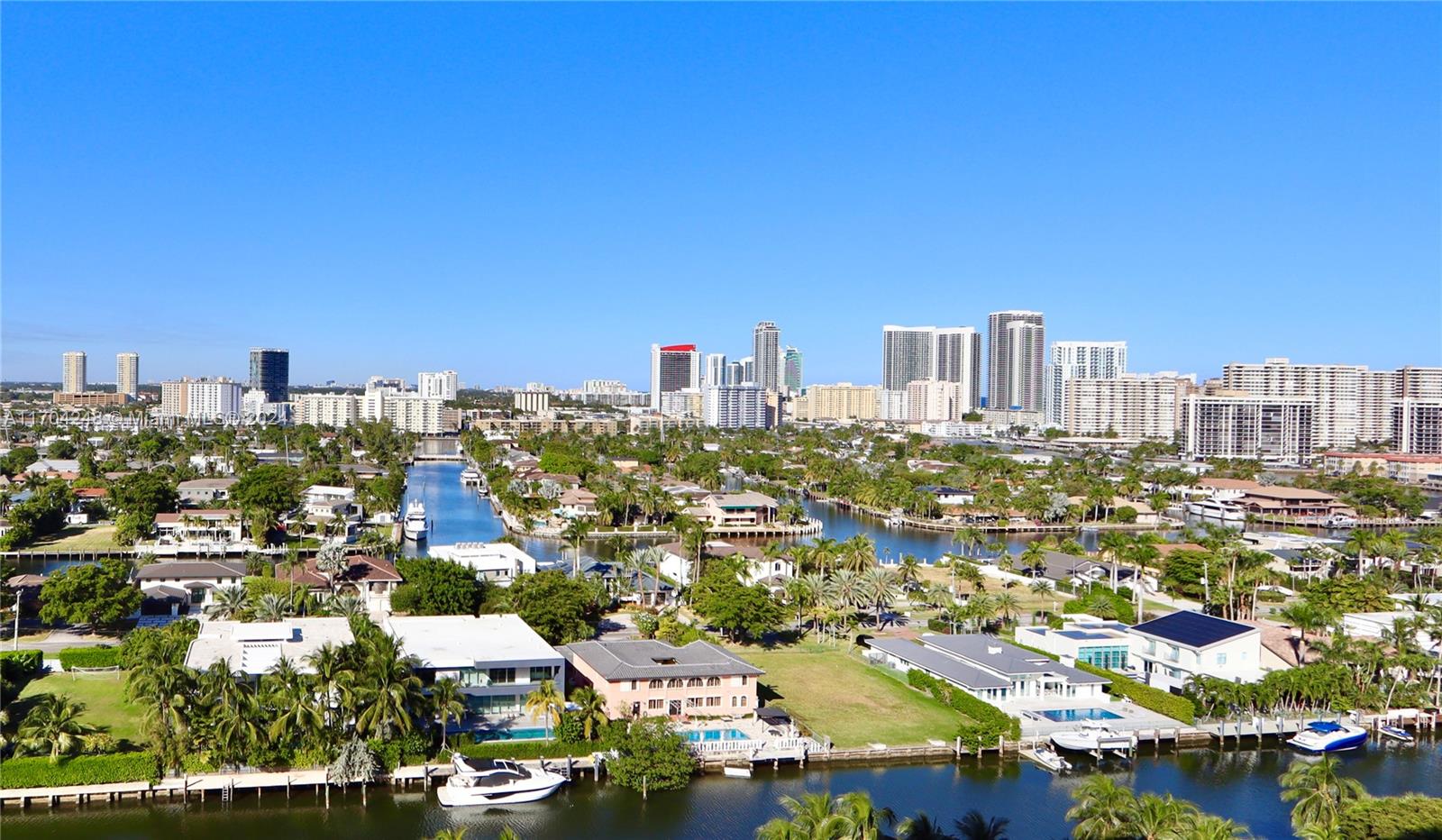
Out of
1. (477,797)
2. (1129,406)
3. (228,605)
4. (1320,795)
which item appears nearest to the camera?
(1320,795)

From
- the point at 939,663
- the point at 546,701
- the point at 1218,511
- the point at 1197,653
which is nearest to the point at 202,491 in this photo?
the point at 546,701

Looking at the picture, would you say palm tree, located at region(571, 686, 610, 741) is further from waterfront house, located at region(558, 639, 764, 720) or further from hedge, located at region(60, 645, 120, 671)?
hedge, located at region(60, 645, 120, 671)

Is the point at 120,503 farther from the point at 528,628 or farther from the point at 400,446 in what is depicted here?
the point at 400,446

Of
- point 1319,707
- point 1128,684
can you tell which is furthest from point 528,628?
point 1319,707

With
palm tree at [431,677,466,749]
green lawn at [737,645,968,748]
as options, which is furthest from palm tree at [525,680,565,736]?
green lawn at [737,645,968,748]

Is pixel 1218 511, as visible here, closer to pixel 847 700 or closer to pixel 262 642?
pixel 847 700

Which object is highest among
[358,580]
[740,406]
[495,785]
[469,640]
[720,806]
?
[740,406]
